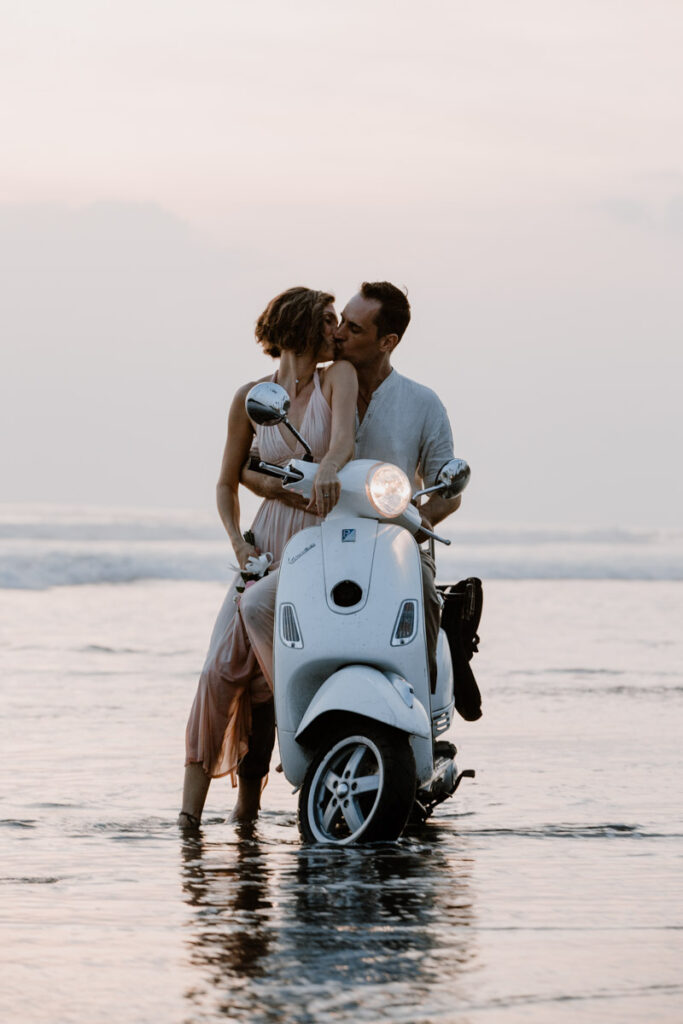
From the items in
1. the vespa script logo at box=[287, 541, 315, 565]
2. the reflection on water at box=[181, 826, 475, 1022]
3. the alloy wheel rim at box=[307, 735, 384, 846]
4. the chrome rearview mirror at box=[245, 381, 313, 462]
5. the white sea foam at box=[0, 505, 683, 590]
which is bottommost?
the reflection on water at box=[181, 826, 475, 1022]

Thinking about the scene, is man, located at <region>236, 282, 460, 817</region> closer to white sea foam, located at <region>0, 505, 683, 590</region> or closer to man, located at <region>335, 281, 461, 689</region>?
man, located at <region>335, 281, 461, 689</region>

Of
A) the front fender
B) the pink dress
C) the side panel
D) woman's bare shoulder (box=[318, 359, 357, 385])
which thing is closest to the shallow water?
the pink dress

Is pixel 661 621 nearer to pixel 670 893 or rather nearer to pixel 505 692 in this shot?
pixel 505 692

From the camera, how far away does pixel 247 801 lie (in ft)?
18.6

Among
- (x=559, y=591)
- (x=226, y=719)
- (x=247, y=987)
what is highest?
(x=559, y=591)

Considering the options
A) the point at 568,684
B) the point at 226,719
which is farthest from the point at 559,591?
the point at 226,719

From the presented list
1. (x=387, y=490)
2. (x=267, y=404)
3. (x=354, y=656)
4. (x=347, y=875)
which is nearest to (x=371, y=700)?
(x=354, y=656)

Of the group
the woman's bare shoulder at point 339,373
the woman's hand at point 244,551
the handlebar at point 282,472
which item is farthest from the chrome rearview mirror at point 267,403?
the woman's hand at point 244,551

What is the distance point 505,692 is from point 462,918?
18.7ft

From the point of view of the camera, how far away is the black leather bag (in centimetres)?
571

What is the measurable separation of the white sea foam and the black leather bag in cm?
1713

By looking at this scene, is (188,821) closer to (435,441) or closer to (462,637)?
(462,637)

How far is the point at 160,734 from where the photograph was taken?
304 inches

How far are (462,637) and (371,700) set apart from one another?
3.63 feet
